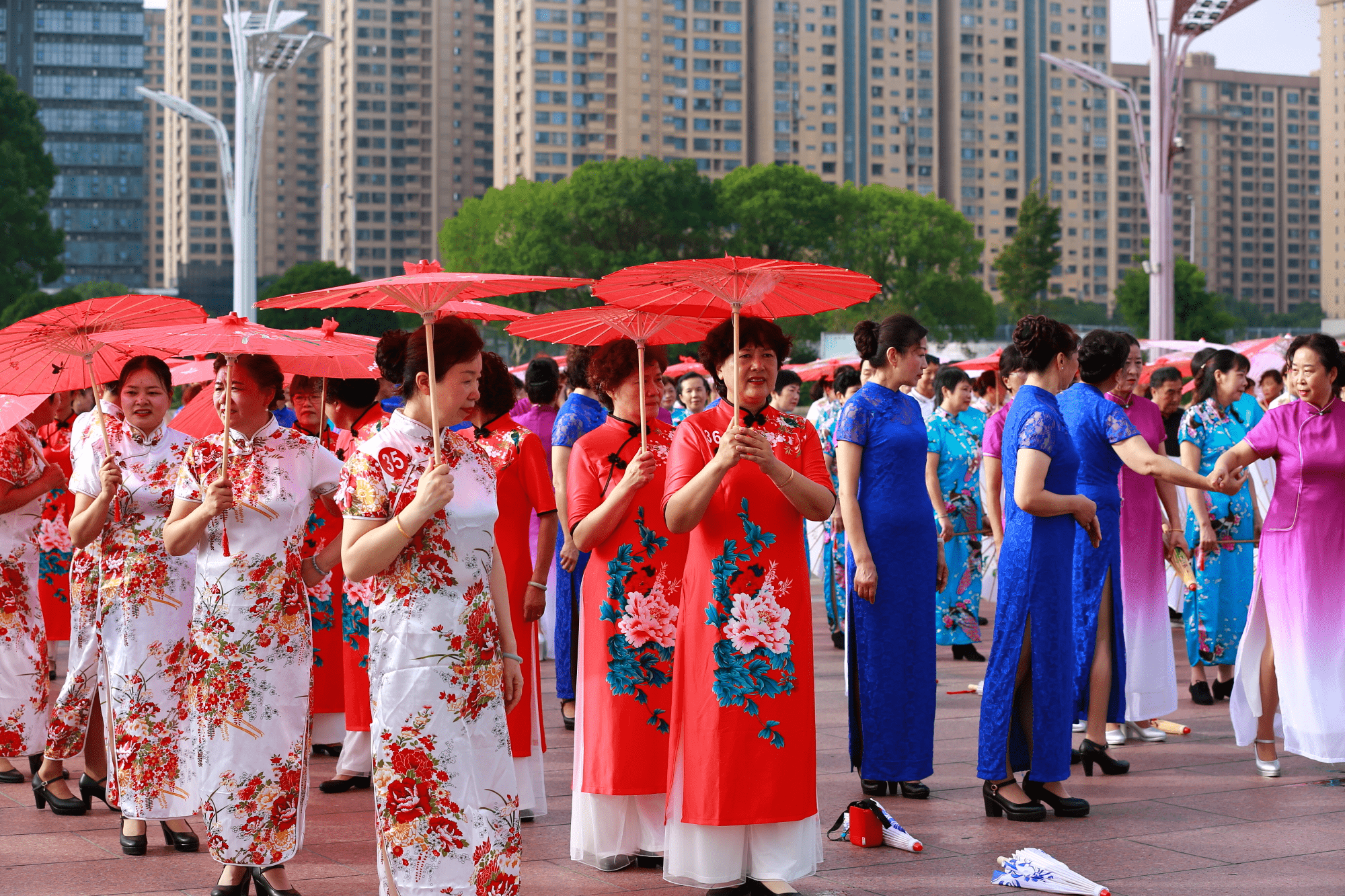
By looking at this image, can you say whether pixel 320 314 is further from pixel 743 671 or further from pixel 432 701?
pixel 432 701

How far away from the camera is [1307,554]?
585 centimetres

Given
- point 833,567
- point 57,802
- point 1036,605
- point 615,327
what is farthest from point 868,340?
point 833,567

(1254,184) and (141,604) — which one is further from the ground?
(1254,184)

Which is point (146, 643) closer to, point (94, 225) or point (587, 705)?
point (587, 705)

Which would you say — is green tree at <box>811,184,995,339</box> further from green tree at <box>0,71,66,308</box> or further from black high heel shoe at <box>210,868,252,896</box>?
black high heel shoe at <box>210,868,252,896</box>

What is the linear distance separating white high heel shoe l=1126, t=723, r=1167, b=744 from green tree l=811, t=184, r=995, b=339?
5388 cm

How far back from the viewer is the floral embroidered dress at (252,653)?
169 inches

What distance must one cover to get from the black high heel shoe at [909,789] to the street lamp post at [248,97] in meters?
21.9

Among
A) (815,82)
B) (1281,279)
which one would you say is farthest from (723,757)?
(1281,279)

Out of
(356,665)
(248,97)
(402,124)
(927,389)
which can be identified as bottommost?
(356,665)

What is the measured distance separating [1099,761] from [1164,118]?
16444mm

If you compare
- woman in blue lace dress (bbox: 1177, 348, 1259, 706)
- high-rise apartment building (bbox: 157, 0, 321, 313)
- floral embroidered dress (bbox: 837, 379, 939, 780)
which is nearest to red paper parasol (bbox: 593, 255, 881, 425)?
floral embroidered dress (bbox: 837, 379, 939, 780)

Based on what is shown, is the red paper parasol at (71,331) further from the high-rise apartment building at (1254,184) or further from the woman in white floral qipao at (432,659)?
the high-rise apartment building at (1254,184)

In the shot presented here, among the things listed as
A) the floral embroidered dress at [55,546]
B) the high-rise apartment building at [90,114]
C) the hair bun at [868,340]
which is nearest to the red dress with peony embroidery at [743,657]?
the hair bun at [868,340]
